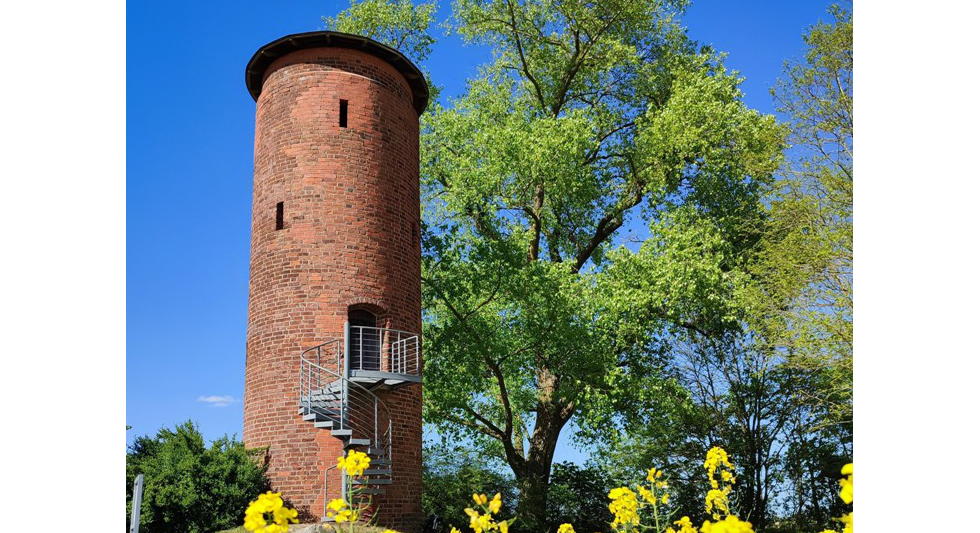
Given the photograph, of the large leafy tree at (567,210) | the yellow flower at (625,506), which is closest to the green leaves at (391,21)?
the large leafy tree at (567,210)

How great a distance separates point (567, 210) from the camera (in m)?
19.9

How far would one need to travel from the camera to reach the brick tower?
1308 centimetres

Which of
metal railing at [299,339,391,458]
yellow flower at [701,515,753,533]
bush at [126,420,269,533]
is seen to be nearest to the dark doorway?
metal railing at [299,339,391,458]

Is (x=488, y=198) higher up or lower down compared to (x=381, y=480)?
higher up

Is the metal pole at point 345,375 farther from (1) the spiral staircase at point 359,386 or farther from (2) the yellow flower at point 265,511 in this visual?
(2) the yellow flower at point 265,511

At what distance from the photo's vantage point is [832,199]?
14.3m

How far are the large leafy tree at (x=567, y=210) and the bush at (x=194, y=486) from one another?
16.7ft

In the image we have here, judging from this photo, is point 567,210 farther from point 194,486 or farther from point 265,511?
point 265,511

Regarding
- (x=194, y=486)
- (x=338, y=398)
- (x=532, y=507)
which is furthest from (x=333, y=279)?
(x=532, y=507)

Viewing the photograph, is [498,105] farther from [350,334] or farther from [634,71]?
[350,334]

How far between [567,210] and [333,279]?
25.6 ft
